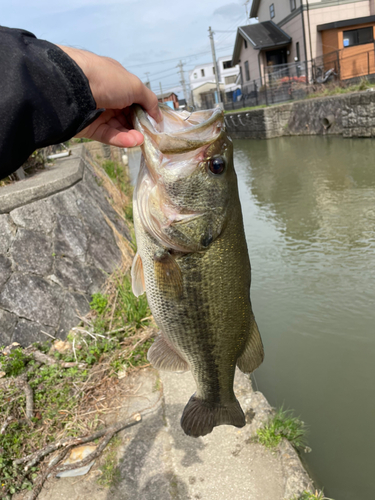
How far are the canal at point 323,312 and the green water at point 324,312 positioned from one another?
11 mm

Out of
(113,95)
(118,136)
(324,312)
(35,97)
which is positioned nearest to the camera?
(35,97)

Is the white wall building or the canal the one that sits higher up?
the white wall building

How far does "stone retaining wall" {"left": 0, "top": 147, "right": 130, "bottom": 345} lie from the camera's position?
12.6 feet

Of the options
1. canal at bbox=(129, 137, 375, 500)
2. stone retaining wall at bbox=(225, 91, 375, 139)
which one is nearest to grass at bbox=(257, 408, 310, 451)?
canal at bbox=(129, 137, 375, 500)

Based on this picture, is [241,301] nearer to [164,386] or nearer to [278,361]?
[164,386]

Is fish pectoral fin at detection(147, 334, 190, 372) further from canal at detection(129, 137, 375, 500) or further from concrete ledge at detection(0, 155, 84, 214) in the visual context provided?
concrete ledge at detection(0, 155, 84, 214)

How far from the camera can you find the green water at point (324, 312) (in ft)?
11.4

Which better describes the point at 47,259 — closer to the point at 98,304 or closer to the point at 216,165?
the point at 98,304

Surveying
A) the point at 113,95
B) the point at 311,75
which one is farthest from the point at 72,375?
the point at 311,75

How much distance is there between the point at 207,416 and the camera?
7.09 feet

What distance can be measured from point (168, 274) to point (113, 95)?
0.82 meters

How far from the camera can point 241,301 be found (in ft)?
6.50

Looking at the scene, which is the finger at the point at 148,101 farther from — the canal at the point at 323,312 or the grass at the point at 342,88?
the grass at the point at 342,88

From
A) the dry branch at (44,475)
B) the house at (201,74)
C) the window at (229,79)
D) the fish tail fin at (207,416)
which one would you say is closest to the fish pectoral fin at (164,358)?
the fish tail fin at (207,416)
